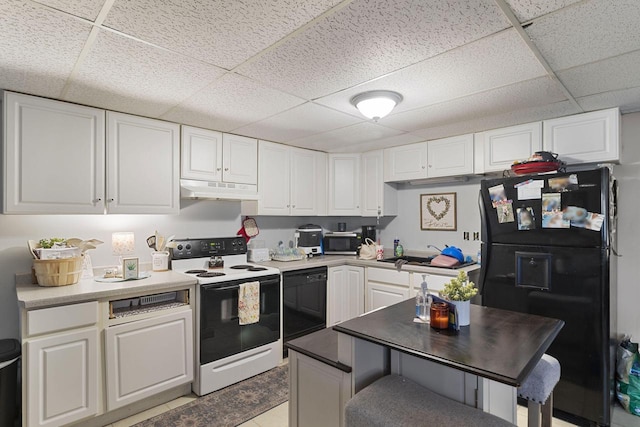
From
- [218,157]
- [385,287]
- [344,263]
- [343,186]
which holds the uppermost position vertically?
[218,157]

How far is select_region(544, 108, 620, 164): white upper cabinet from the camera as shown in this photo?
2.46m

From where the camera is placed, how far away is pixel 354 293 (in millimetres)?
3723

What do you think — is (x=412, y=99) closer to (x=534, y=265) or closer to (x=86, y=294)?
(x=534, y=265)

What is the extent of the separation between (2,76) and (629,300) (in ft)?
14.8

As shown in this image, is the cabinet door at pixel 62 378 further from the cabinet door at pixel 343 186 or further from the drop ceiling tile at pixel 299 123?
the cabinet door at pixel 343 186

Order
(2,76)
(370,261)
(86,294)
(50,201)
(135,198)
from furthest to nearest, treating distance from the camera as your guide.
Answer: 1. (370,261)
2. (135,198)
3. (50,201)
4. (86,294)
5. (2,76)

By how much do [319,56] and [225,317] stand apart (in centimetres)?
203

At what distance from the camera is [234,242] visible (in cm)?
339

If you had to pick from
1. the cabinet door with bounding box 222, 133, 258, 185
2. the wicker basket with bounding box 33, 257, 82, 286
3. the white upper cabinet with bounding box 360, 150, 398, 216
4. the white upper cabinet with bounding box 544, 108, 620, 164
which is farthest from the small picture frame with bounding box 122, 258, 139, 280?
the white upper cabinet with bounding box 544, 108, 620, 164

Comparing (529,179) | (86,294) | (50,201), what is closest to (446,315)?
(529,179)

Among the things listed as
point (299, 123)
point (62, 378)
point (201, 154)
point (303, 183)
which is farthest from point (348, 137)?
point (62, 378)

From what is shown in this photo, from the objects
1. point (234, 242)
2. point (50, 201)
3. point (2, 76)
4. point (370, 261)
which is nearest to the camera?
point (2, 76)

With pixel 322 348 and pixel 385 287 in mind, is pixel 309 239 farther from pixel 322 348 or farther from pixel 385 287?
pixel 322 348

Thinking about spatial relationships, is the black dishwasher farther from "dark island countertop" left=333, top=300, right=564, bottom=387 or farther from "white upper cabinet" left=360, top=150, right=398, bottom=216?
"dark island countertop" left=333, top=300, right=564, bottom=387
